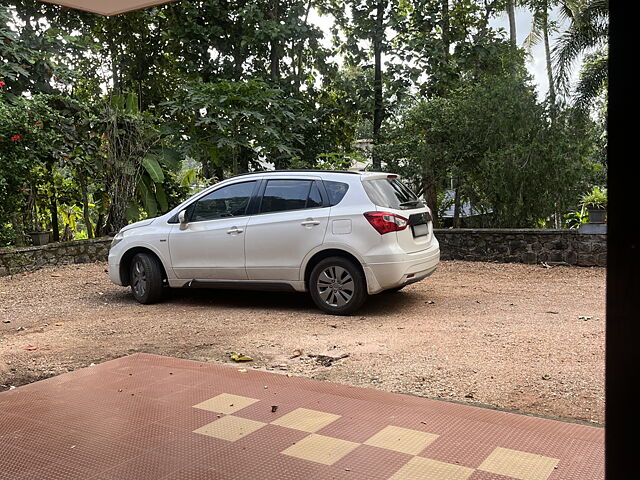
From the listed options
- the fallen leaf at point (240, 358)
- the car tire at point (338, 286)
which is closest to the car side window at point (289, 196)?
the car tire at point (338, 286)

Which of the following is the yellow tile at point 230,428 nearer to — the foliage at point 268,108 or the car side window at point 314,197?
the car side window at point 314,197

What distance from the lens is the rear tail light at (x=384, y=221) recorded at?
24.0 ft

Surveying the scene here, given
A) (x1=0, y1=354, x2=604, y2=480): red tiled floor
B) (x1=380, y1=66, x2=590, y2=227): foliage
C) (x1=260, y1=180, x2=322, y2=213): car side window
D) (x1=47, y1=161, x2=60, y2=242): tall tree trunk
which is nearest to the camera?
(x1=0, y1=354, x2=604, y2=480): red tiled floor

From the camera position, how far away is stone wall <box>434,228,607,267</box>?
10891 millimetres

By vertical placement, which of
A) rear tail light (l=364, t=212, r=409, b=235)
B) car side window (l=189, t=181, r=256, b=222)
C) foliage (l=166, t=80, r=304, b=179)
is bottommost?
rear tail light (l=364, t=212, r=409, b=235)

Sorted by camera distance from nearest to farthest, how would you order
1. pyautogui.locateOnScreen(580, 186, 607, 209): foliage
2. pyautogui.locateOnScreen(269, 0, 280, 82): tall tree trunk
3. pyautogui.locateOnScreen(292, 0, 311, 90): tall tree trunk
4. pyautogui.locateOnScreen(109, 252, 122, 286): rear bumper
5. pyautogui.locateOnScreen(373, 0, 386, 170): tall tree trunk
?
1. pyautogui.locateOnScreen(109, 252, 122, 286): rear bumper
2. pyautogui.locateOnScreen(580, 186, 607, 209): foliage
3. pyautogui.locateOnScreen(373, 0, 386, 170): tall tree trunk
4. pyautogui.locateOnScreen(269, 0, 280, 82): tall tree trunk
5. pyautogui.locateOnScreen(292, 0, 311, 90): tall tree trunk

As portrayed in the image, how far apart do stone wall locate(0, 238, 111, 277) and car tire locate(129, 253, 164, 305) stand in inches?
141

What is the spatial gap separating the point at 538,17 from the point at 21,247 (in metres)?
14.1

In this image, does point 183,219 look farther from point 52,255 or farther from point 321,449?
point 321,449

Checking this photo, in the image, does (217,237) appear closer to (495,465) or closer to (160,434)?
(160,434)

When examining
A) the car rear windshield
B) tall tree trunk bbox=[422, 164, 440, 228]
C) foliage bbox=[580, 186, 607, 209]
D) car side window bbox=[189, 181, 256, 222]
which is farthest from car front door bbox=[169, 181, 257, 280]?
foliage bbox=[580, 186, 607, 209]

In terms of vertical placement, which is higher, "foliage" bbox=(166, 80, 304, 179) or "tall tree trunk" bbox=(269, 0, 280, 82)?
"tall tree trunk" bbox=(269, 0, 280, 82)

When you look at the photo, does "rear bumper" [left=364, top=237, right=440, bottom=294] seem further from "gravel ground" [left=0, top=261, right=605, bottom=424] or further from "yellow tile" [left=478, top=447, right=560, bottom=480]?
"yellow tile" [left=478, top=447, right=560, bottom=480]

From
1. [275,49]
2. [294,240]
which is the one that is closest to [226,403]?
[294,240]
